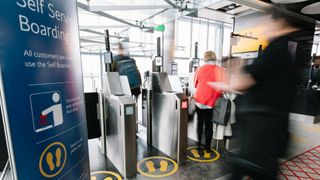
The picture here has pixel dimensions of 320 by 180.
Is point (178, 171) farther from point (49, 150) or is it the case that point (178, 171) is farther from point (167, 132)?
point (49, 150)

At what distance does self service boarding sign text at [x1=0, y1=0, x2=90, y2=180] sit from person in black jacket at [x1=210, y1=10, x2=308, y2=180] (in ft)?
3.76

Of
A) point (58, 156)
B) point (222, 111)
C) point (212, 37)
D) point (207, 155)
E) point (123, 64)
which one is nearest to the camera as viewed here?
point (58, 156)

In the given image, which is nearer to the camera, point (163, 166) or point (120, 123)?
point (120, 123)

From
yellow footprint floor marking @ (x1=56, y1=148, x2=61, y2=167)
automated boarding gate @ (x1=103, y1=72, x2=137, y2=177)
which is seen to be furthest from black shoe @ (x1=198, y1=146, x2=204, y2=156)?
yellow footprint floor marking @ (x1=56, y1=148, x2=61, y2=167)

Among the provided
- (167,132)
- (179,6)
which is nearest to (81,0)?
(179,6)

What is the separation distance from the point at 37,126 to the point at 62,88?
0.24 m

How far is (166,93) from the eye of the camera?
2.46 m

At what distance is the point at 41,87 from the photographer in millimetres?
839

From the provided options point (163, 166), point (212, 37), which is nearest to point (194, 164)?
point (163, 166)

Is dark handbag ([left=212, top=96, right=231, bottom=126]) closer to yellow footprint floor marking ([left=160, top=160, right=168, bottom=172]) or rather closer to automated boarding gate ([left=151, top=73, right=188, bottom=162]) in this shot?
automated boarding gate ([left=151, top=73, right=188, bottom=162])

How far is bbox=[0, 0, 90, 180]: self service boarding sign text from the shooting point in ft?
2.32

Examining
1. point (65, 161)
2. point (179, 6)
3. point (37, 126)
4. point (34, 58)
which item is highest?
point (179, 6)

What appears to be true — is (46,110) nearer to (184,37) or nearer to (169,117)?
(169,117)

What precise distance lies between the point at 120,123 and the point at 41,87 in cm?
124
